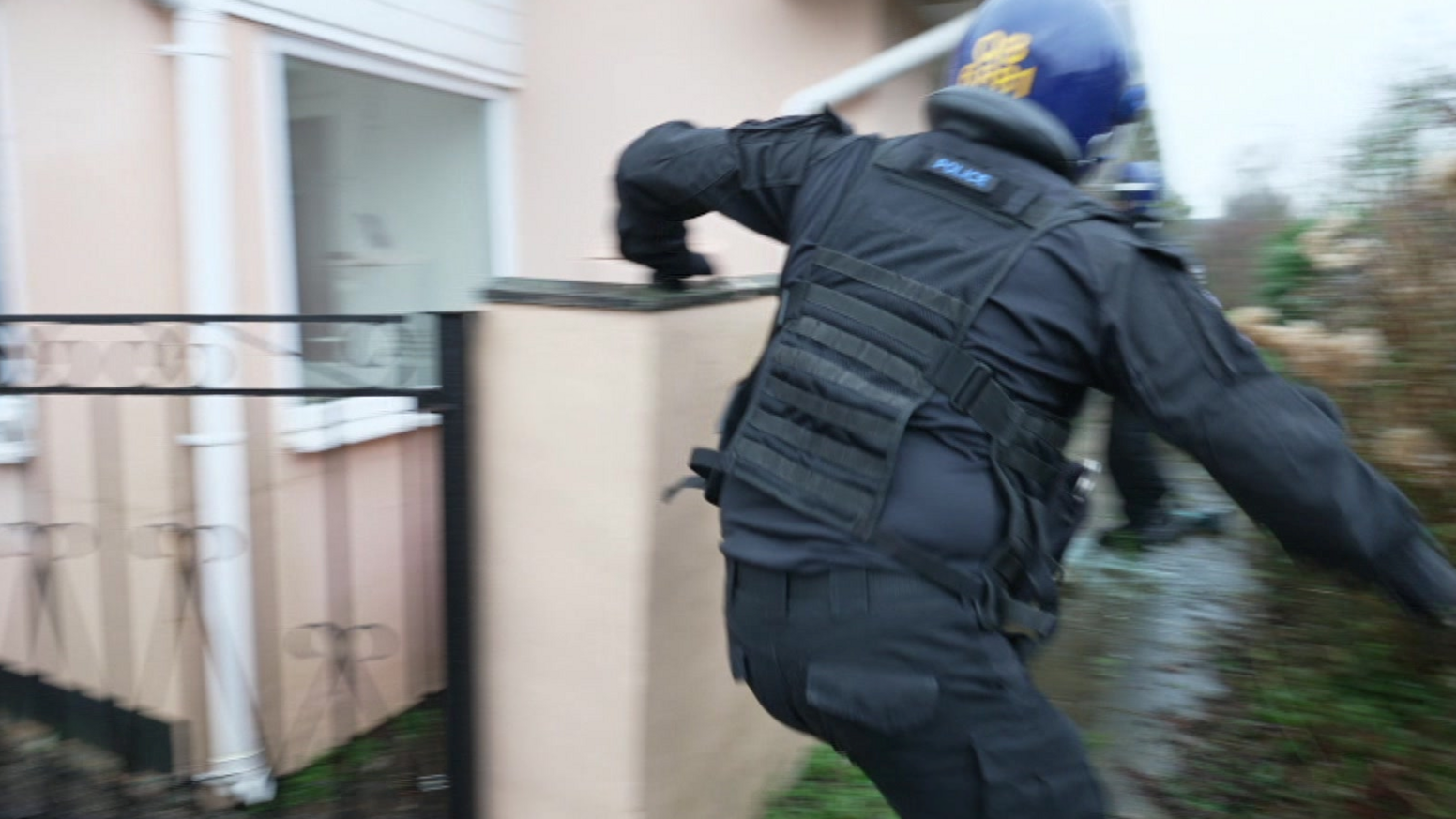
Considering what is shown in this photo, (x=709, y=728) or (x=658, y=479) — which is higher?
(x=658, y=479)

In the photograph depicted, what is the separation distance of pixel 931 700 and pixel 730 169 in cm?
99

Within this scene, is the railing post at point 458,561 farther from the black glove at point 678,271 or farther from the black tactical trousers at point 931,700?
the black tactical trousers at point 931,700

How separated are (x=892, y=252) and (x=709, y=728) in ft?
4.59

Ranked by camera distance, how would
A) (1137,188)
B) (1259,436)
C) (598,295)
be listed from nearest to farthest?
(1259,436), (598,295), (1137,188)

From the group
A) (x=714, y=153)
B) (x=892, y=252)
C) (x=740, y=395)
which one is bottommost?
(x=740, y=395)

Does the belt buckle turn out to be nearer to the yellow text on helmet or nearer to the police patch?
the police patch

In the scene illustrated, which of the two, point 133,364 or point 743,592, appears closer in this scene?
point 743,592

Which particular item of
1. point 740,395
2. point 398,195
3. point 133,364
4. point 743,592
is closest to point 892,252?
point 740,395

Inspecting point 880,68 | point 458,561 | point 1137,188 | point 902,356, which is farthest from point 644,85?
point 902,356

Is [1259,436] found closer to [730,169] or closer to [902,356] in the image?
A: [902,356]

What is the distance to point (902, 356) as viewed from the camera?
168 centimetres

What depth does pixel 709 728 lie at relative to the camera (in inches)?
105

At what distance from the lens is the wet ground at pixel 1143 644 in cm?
277

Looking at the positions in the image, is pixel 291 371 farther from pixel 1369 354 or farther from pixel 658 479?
pixel 1369 354
